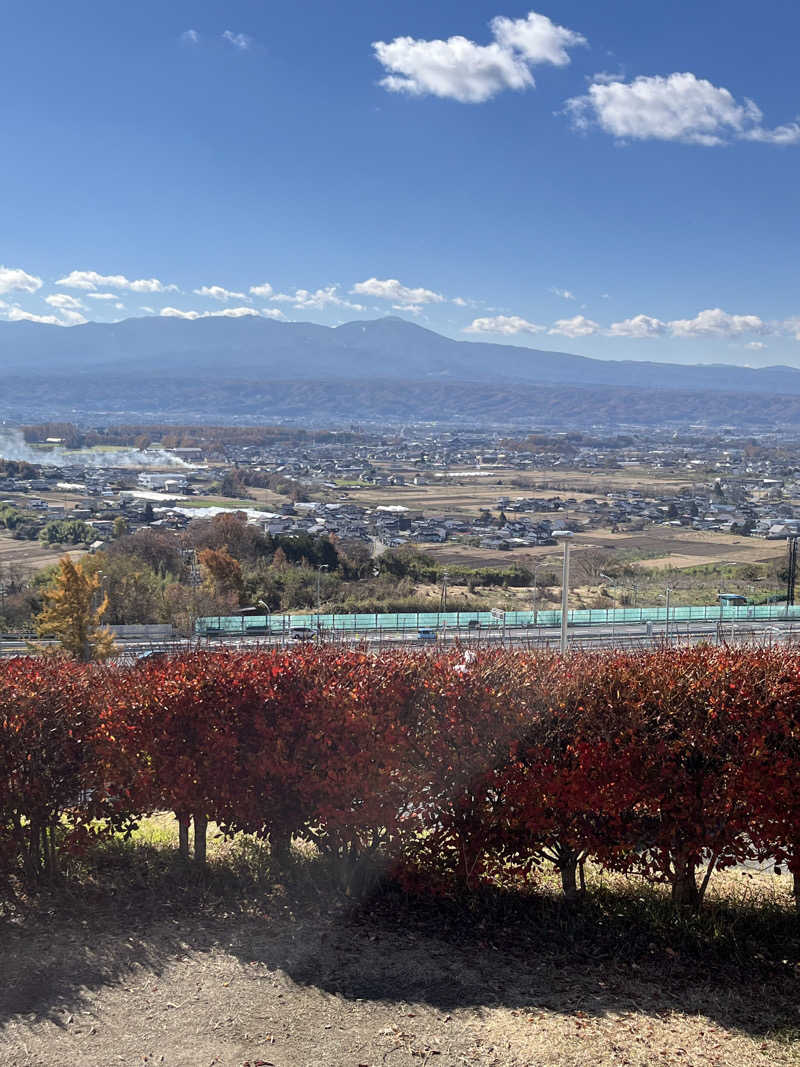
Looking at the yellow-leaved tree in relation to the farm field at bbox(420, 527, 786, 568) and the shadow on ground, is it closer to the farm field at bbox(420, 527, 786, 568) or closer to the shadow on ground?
the shadow on ground

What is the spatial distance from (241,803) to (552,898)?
8.19 ft

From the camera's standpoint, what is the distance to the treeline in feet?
21.8

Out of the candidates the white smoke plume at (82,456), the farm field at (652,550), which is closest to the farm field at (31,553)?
the farm field at (652,550)

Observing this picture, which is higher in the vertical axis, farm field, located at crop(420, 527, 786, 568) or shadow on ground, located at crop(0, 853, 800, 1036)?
shadow on ground, located at crop(0, 853, 800, 1036)

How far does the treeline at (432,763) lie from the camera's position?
664 centimetres

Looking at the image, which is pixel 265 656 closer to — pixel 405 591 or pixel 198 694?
pixel 198 694

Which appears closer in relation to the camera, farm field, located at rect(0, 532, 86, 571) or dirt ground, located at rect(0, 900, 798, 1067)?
dirt ground, located at rect(0, 900, 798, 1067)

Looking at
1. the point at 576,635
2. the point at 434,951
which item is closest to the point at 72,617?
the point at 576,635

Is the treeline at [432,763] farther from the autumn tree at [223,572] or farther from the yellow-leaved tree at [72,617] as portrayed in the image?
the autumn tree at [223,572]

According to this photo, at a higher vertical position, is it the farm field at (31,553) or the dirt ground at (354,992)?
the dirt ground at (354,992)

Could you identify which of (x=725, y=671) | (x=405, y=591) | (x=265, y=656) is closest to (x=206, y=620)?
(x=405, y=591)

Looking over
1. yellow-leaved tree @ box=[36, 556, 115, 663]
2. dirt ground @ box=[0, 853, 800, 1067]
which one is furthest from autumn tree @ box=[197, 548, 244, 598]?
dirt ground @ box=[0, 853, 800, 1067]

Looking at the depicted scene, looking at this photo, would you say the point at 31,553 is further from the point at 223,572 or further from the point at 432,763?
the point at 432,763

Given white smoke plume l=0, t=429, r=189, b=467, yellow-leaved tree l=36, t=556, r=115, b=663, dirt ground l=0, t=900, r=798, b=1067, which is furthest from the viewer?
white smoke plume l=0, t=429, r=189, b=467
